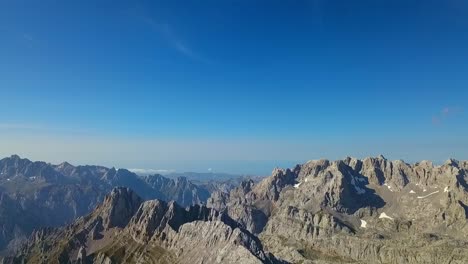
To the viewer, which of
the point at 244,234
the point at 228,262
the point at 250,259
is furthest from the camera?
the point at 244,234

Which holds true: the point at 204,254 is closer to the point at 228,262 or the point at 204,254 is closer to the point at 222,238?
the point at 222,238

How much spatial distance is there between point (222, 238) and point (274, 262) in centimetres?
3089

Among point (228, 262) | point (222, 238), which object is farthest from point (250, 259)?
point (222, 238)

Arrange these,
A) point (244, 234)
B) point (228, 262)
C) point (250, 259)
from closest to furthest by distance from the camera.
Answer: point (250, 259) → point (228, 262) → point (244, 234)

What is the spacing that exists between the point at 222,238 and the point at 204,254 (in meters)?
11.5

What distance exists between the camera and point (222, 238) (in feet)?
650

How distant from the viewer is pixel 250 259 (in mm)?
163875

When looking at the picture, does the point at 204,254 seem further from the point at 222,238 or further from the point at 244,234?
the point at 244,234

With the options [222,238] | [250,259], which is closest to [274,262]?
[250,259]

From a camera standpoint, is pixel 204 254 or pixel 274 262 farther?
pixel 204 254

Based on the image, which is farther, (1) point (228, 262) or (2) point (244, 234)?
(2) point (244, 234)

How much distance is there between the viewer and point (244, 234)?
624 feet

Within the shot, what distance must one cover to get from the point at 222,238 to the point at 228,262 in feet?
76.2

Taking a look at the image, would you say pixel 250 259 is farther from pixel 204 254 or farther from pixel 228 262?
pixel 204 254
